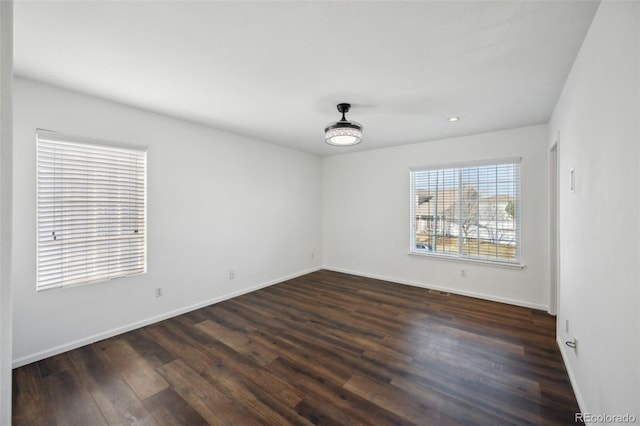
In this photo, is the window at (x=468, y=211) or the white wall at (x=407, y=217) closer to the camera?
the white wall at (x=407, y=217)

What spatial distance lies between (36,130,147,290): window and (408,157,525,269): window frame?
4.13m

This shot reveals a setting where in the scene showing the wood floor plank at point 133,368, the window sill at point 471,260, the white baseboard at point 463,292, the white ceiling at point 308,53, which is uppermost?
the white ceiling at point 308,53

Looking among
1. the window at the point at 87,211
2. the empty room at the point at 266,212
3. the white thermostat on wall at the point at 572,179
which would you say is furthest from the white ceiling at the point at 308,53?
the white thermostat on wall at the point at 572,179

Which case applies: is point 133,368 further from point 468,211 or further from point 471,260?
point 468,211

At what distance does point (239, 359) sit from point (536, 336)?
3150mm

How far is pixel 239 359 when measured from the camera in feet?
7.91

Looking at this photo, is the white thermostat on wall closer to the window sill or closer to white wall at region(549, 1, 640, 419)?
white wall at region(549, 1, 640, 419)

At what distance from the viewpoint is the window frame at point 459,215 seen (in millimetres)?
3730

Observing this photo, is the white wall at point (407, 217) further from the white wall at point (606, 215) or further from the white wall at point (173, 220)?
the white wall at point (606, 215)

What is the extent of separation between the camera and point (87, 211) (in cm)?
266

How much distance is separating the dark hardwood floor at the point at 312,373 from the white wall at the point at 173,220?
277 mm

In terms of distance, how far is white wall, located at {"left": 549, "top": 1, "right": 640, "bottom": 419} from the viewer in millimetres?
1076

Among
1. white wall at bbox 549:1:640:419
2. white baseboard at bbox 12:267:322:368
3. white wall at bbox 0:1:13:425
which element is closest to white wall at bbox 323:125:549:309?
white wall at bbox 549:1:640:419

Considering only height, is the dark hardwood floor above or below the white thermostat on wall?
below
